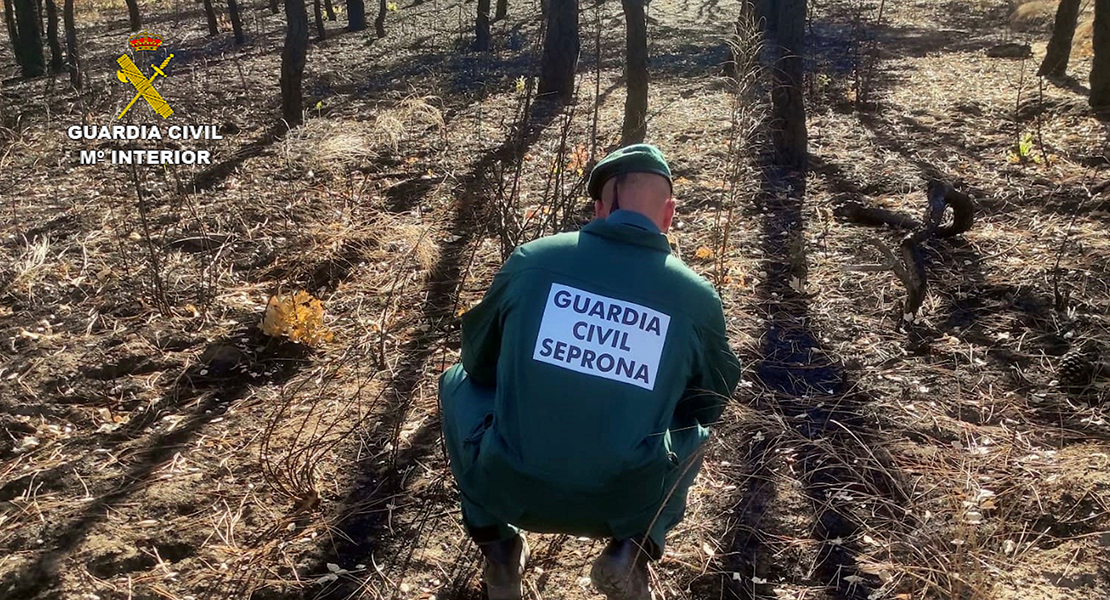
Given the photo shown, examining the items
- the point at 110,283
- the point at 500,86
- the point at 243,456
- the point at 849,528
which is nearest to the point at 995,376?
the point at 849,528

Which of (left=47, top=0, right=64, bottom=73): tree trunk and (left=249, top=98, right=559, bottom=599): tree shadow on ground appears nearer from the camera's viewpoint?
(left=249, top=98, right=559, bottom=599): tree shadow on ground

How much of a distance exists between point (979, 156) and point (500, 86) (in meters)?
5.48

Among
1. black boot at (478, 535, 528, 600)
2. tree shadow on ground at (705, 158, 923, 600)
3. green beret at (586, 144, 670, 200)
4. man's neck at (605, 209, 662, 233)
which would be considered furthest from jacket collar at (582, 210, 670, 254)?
tree shadow on ground at (705, 158, 923, 600)

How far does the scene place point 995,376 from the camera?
3.48 m

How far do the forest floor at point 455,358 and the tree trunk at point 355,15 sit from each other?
8.84 meters

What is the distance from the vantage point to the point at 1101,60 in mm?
7156

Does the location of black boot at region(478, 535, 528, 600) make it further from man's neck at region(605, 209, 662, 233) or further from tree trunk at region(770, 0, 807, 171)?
tree trunk at region(770, 0, 807, 171)

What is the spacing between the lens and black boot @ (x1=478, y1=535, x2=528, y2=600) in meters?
2.17

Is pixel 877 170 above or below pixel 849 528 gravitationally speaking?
above

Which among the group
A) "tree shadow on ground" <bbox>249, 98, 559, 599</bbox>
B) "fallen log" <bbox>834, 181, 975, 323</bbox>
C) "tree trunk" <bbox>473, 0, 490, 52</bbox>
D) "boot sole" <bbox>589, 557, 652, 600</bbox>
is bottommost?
"tree shadow on ground" <bbox>249, 98, 559, 599</bbox>

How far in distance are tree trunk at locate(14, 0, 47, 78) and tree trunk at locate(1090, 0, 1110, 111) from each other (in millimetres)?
11848

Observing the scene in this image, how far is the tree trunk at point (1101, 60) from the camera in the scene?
7.12m

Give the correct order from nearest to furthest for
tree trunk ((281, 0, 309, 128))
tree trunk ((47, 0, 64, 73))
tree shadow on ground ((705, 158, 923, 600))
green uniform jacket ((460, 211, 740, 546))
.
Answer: green uniform jacket ((460, 211, 740, 546)), tree shadow on ground ((705, 158, 923, 600)), tree trunk ((281, 0, 309, 128)), tree trunk ((47, 0, 64, 73))

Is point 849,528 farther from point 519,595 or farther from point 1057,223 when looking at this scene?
point 1057,223
